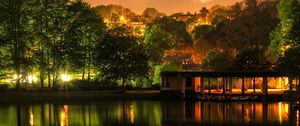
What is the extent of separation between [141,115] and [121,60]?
1115 inches

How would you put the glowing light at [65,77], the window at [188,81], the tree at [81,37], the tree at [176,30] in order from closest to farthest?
the window at [188,81] < the tree at [81,37] < the glowing light at [65,77] < the tree at [176,30]

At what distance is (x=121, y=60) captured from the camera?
72.8 m

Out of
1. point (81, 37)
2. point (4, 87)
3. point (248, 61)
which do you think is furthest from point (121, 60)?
point (248, 61)

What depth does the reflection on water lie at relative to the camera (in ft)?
131

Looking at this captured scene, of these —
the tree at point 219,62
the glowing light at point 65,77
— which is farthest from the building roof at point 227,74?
the glowing light at point 65,77

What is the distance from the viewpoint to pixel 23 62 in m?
72.5

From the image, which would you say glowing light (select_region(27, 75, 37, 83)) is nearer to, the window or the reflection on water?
the reflection on water

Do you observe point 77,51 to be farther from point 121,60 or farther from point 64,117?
point 64,117

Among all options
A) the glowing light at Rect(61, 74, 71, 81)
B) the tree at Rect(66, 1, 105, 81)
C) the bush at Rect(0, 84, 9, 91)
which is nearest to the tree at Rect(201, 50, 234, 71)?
the tree at Rect(66, 1, 105, 81)

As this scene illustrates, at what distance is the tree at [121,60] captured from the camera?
72537mm

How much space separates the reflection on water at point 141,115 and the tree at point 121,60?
1754cm

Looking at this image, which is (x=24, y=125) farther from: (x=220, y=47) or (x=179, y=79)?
(x=220, y=47)

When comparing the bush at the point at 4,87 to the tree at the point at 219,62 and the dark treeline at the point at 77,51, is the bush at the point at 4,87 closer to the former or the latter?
the dark treeline at the point at 77,51

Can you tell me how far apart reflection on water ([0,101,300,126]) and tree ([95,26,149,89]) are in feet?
57.6
